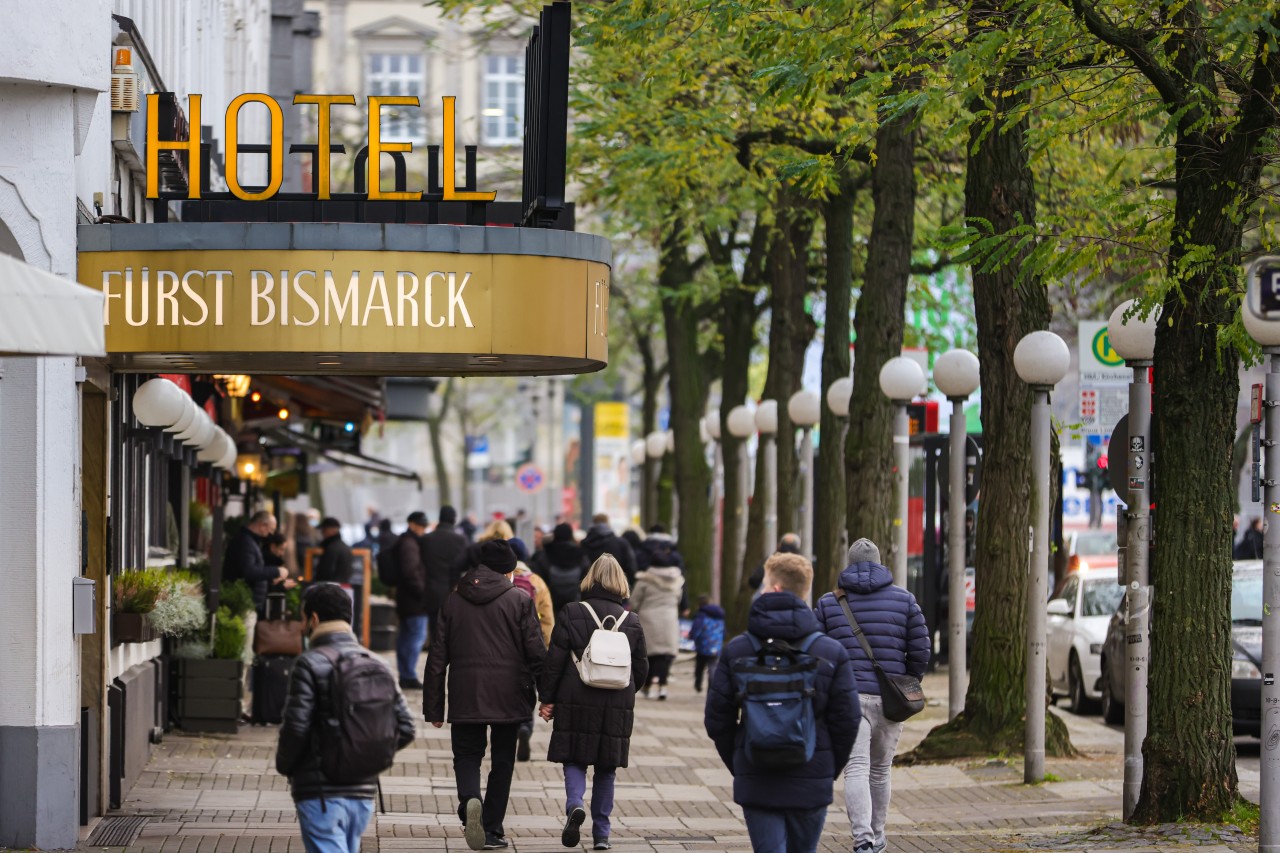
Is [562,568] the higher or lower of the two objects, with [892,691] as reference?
lower

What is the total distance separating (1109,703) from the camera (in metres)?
20.4

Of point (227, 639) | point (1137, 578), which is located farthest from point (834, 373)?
point (1137, 578)

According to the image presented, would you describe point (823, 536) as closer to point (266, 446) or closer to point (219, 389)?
point (219, 389)

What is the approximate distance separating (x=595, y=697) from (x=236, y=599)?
7.33 m

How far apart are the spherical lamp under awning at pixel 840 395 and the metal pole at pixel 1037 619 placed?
6.74 meters

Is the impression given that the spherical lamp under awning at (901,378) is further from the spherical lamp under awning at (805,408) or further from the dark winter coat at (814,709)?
the dark winter coat at (814,709)

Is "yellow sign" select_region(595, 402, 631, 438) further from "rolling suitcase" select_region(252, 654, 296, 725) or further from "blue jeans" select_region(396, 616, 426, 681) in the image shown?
"rolling suitcase" select_region(252, 654, 296, 725)

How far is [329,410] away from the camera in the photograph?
2867 centimetres

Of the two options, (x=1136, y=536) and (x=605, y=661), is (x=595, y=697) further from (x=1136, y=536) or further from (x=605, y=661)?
(x=1136, y=536)

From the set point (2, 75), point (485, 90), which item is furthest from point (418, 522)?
point (485, 90)

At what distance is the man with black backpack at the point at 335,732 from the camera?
7621 millimetres

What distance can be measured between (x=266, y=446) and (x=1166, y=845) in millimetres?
18706

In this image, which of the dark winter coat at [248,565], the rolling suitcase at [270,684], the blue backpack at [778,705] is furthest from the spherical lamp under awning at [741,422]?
the blue backpack at [778,705]

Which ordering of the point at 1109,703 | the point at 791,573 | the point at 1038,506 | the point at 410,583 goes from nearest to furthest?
the point at 791,573
the point at 1038,506
the point at 1109,703
the point at 410,583
